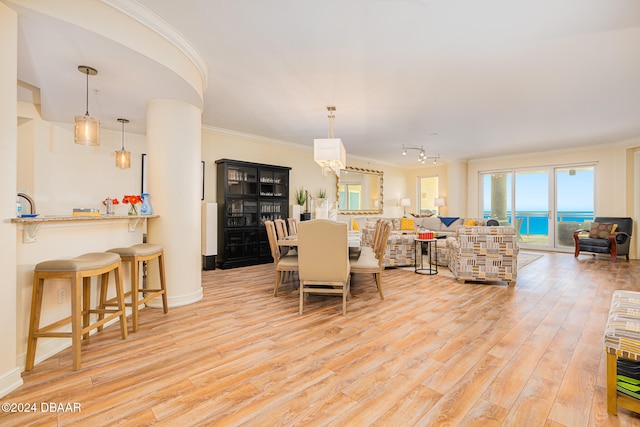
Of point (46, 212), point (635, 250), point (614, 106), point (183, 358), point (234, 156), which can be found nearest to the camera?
point (183, 358)

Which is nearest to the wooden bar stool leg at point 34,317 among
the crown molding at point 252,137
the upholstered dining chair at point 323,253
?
the upholstered dining chair at point 323,253

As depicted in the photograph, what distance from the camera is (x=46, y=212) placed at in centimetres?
407

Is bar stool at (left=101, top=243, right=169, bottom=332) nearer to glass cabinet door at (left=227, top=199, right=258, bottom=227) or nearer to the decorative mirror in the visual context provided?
glass cabinet door at (left=227, top=199, right=258, bottom=227)

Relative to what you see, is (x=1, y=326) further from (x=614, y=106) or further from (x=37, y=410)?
(x=614, y=106)

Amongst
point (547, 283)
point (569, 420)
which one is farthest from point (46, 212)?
point (547, 283)

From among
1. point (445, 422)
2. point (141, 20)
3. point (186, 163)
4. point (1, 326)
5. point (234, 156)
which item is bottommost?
point (445, 422)

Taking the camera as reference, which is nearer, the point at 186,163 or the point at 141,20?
the point at 141,20

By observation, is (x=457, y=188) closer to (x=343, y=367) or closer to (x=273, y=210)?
(x=273, y=210)

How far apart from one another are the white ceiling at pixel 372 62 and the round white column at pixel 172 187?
244mm

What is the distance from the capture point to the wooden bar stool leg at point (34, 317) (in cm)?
200

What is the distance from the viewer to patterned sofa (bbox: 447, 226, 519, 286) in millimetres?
4246

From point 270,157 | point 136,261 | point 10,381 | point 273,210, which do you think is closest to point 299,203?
point 273,210

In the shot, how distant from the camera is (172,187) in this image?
134 inches

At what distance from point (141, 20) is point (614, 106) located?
6192mm
